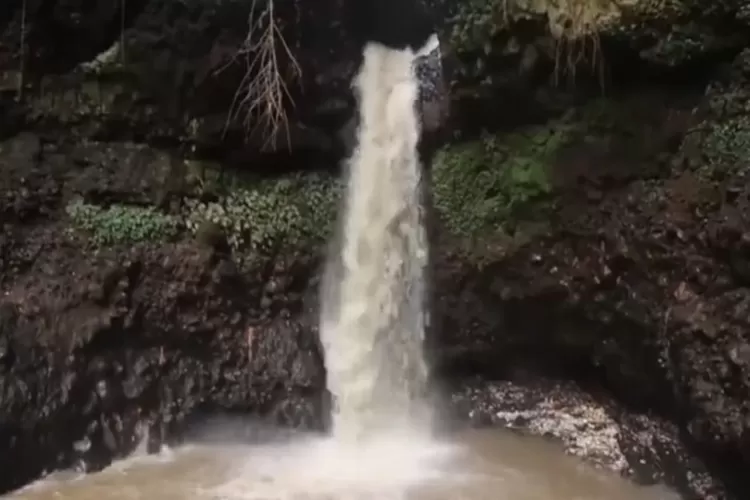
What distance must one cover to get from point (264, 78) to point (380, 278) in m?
1.87

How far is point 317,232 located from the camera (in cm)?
621

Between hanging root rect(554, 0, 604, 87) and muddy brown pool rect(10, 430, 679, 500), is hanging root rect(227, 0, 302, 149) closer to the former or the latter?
hanging root rect(554, 0, 604, 87)

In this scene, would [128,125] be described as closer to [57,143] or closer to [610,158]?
[57,143]

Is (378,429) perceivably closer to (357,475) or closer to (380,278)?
(357,475)

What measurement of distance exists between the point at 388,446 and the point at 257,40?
131 inches

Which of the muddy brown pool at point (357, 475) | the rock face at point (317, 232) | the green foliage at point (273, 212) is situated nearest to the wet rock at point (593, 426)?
the rock face at point (317, 232)

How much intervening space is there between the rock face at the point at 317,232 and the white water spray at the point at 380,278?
161mm

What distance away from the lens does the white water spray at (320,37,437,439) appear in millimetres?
6027

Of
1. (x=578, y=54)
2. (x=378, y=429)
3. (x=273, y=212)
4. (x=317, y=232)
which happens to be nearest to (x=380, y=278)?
(x=317, y=232)

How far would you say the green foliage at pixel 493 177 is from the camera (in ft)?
18.5

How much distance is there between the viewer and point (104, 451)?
209 inches

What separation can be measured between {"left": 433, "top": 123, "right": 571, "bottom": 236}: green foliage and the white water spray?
0.28 m

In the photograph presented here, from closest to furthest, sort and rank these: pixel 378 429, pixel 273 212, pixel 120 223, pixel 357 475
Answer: pixel 357 475, pixel 120 223, pixel 378 429, pixel 273 212

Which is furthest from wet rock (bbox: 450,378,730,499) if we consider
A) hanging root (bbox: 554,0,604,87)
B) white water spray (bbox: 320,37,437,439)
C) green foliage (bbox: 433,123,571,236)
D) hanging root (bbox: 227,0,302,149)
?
hanging root (bbox: 227,0,302,149)
